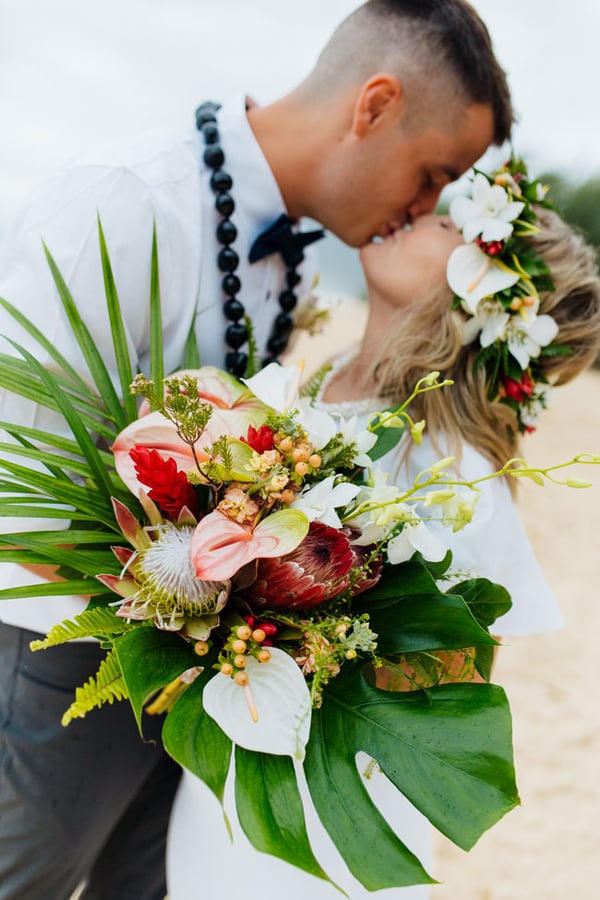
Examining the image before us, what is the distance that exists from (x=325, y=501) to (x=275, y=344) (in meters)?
1.05

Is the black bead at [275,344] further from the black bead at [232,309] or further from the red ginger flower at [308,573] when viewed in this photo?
the red ginger flower at [308,573]

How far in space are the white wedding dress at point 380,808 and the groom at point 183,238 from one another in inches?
3.1

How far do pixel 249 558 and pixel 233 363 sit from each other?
0.90 metres

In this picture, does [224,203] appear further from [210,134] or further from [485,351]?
[485,351]

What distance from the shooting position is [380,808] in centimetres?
112

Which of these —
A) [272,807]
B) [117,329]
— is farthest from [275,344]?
[272,807]

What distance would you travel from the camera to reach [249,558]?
82cm

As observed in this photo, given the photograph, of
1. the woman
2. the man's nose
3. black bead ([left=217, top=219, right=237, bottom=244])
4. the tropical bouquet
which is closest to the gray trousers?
the woman

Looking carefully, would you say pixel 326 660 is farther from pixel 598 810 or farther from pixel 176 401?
pixel 598 810

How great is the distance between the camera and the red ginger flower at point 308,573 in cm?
87

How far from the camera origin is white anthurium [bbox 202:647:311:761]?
0.81m

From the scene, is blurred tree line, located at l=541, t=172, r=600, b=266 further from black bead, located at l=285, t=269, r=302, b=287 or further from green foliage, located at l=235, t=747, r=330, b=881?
green foliage, located at l=235, t=747, r=330, b=881

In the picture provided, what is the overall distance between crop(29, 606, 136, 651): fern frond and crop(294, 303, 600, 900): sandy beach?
1.62 m

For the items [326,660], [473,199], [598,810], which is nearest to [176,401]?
[326,660]
